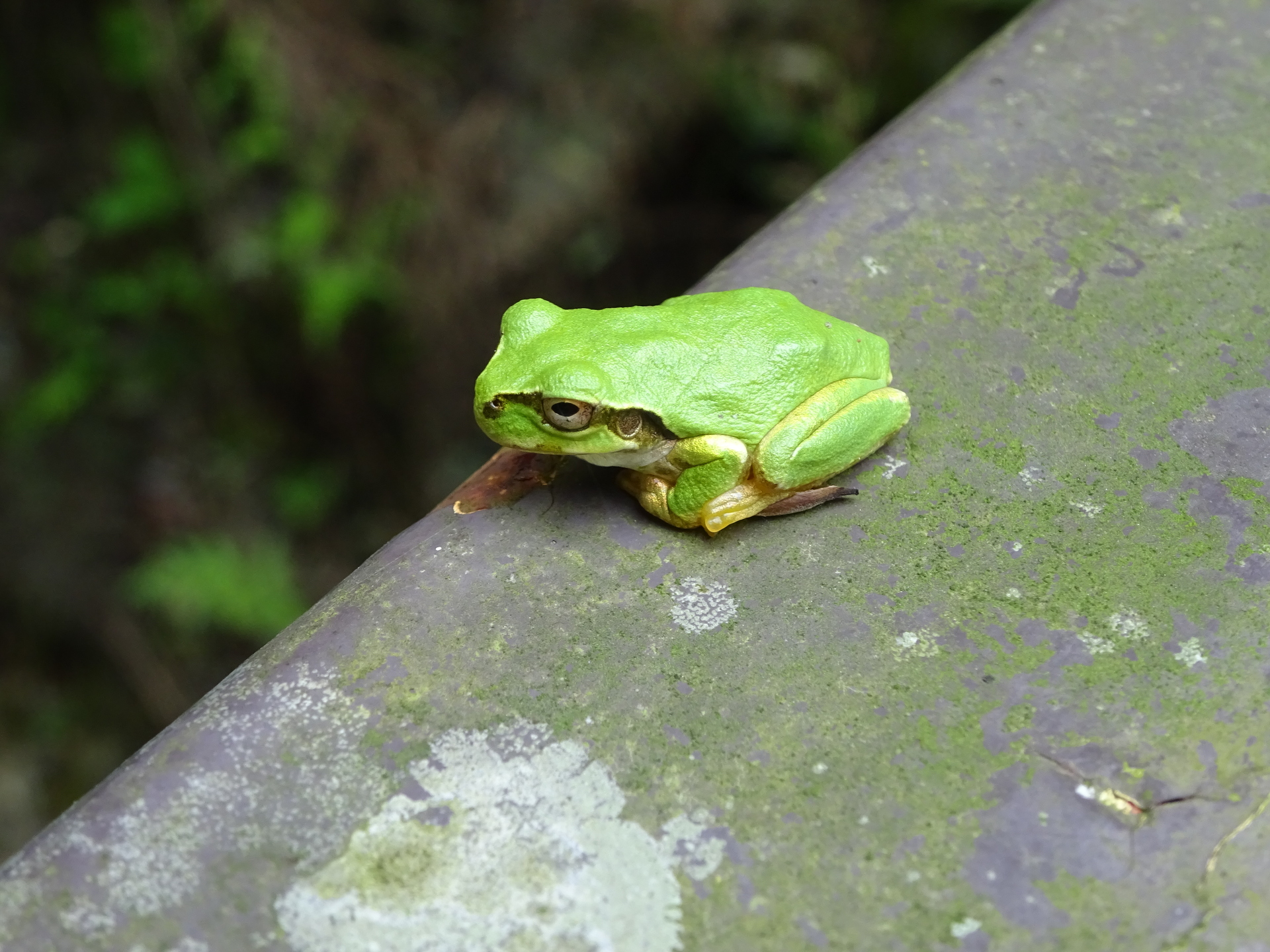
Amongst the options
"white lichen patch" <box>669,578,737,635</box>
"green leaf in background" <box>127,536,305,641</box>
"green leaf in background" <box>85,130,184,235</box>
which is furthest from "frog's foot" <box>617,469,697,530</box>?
"green leaf in background" <box>85,130,184,235</box>

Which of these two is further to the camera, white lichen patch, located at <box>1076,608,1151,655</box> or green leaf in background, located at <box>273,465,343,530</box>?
green leaf in background, located at <box>273,465,343,530</box>

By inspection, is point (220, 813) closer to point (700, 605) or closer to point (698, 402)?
point (700, 605)

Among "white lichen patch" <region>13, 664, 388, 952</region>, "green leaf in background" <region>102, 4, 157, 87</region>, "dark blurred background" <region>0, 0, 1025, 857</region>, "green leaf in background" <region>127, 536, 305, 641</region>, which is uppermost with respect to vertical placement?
"green leaf in background" <region>102, 4, 157, 87</region>

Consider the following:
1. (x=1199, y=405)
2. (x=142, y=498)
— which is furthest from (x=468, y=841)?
(x=142, y=498)

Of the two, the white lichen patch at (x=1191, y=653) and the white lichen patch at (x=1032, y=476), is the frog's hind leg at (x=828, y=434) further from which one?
the white lichen patch at (x=1191, y=653)

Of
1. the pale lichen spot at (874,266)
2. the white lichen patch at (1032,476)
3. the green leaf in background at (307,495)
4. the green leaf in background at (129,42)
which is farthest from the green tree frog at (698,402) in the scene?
the green leaf in background at (129,42)

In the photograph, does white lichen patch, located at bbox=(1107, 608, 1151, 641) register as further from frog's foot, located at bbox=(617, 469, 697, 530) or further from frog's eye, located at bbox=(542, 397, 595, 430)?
frog's eye, located at bbox=(542, 397, 595, 430)
